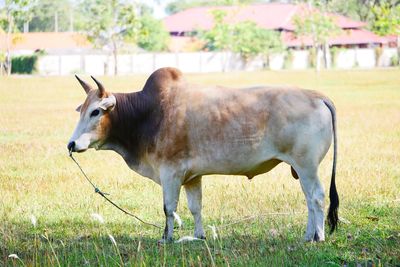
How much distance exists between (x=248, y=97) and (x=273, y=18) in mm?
79067

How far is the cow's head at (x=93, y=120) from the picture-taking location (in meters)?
8.31

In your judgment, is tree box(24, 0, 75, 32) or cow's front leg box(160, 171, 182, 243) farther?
tree box(24, 0, 75, 32)

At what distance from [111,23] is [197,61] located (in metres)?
9.29

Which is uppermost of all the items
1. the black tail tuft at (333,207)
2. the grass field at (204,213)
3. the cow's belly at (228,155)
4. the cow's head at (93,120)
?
the cow's head at (93,120)

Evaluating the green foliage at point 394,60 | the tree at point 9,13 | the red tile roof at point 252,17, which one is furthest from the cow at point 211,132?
the red tile roof at point 252,17

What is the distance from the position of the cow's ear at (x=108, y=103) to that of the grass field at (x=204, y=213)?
1.28 metres

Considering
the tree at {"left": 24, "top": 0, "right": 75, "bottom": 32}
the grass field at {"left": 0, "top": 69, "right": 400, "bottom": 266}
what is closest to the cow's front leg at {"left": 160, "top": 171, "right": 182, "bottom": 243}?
the grass field at {"left": 0, "top": 69, "right": 400, "bottom": 266}

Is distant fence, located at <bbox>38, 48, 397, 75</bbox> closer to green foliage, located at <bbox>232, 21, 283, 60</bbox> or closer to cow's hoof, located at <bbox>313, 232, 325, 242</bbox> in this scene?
green foliage, located at <bbox>232, 21, 283, 60</bbox>

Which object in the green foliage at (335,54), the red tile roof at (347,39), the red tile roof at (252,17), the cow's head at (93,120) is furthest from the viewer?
the red tile roof at (252,17)

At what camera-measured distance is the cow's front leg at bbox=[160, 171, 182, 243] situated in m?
8.20

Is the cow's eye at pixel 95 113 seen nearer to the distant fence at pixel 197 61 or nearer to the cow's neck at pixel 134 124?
the cow's neck at pixel 134 124

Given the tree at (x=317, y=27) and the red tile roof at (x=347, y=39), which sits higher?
the tree at (x=317, y=27)

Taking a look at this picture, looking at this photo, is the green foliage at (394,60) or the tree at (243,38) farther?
the tree at (243,38)

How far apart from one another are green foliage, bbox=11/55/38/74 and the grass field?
172ft
